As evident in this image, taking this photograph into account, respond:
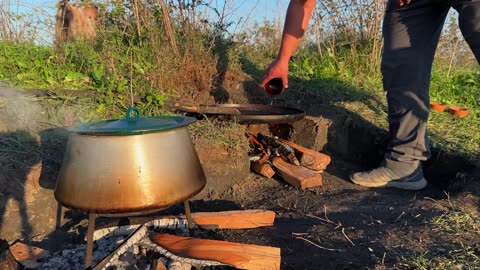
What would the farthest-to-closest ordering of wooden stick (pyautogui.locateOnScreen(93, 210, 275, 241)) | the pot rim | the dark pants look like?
1. the dark pants
2. wooden stick (pyautogui.locateOnScreen(93, 210, 275, 241))
3. the pot rim

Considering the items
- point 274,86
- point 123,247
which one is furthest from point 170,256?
point 274,86

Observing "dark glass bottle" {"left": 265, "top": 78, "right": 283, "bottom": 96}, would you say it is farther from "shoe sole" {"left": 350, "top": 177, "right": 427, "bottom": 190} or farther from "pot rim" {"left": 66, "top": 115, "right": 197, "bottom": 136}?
"shoe sole" {"left": 350, "top": 177, "right": 427, "bottom": 190}

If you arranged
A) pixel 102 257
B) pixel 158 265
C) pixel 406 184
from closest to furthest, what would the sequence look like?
pixel 158 265 → pixel 102 257 → pixel 406 184

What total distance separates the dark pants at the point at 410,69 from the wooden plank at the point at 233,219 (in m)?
1.44

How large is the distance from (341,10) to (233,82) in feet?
7.77

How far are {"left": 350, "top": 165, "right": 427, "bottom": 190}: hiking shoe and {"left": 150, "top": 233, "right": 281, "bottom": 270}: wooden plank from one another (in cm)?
180

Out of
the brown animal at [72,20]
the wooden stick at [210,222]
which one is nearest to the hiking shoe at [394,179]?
the wooden stick at [210,222]

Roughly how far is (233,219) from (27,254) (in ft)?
3.67

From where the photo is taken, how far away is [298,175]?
336 cm

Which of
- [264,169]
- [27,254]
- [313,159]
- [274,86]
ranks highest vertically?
[274,86]

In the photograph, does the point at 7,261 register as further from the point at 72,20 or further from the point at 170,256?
the point at 72,20

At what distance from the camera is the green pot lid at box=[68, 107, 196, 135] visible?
164 cm

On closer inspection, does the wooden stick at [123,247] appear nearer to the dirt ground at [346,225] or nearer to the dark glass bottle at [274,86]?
the dirt ground at [346,225]

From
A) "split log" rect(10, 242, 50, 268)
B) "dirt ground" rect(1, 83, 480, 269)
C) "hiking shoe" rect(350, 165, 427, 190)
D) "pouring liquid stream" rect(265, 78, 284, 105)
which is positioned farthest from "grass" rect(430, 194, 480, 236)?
"split log" rect(10, 242, 50, 268)
